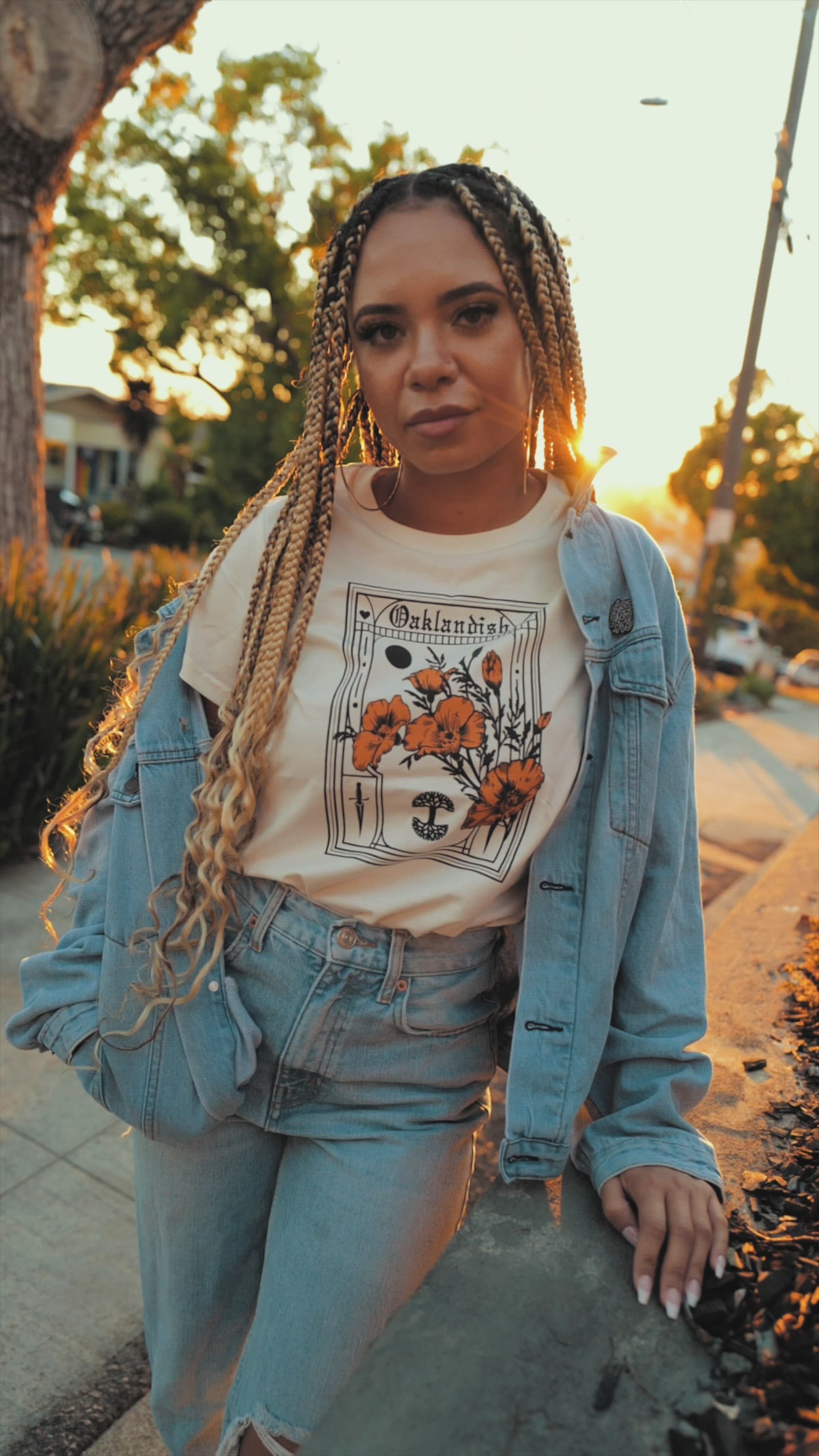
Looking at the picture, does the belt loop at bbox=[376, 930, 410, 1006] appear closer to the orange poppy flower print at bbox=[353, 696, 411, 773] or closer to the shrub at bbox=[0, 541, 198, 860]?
the orange poppy flower print at bbox=[353, 696, 411, 773]

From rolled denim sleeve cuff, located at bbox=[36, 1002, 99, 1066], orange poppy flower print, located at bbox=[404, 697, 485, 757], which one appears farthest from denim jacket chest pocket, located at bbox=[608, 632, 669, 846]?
rolled denim sleeve cuff, located at bbox=[36, 1002, 99, 1066]

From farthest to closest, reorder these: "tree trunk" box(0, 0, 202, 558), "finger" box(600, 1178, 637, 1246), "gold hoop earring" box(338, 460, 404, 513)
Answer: "tree trunk" box(0, 0, 202, 558)
"gold hoop earring" box(338, 460, 404, 513)
"finger" box(600, 1178, 637, 1246)

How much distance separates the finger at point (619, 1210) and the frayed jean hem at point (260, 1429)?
542mm

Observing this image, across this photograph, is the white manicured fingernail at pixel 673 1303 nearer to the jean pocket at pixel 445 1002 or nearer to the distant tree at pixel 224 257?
the jean pocket at pixel 445 1002

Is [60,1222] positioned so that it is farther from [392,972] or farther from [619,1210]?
[619,1210]

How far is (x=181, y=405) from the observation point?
116 ft

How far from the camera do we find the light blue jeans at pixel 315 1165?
1.59 metres

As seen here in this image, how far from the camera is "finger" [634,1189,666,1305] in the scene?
55.1 inches

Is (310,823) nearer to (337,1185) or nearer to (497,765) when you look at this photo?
(497,765)

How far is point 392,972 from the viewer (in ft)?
5.42

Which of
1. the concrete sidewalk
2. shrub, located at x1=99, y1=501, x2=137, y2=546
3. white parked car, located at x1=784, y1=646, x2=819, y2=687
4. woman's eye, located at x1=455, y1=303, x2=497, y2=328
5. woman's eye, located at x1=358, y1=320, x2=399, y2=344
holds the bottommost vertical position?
Answer: white parked car, located at x1=784, y1=646, x2=819, y2=687

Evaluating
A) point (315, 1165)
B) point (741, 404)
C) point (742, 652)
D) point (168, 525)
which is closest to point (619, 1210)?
point (315, 1165)

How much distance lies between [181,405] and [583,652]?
118 feet

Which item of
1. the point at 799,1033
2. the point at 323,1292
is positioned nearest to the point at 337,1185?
the point at 323,1292
